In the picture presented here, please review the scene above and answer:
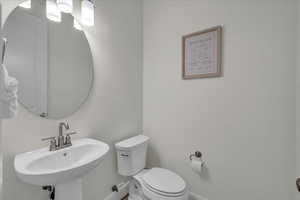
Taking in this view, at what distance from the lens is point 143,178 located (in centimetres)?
136

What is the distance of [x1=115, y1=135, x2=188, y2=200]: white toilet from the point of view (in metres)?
1.20

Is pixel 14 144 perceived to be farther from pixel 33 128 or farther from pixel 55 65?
pixel 55 65

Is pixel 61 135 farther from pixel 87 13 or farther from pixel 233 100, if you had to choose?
pixel 233 100

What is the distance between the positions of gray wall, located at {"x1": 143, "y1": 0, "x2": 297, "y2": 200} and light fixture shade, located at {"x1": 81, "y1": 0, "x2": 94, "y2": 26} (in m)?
0.78

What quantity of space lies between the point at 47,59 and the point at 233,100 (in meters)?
1.56

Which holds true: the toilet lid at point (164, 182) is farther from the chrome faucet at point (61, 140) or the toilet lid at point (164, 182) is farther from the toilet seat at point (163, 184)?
the chrome faucet at point (61, 140)

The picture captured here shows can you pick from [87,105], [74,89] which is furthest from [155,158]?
[74,89]

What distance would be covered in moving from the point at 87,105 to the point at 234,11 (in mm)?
1549

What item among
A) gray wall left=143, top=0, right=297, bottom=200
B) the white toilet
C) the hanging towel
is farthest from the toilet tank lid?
the hanging towel

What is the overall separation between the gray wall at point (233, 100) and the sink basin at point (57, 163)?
36.0 inches

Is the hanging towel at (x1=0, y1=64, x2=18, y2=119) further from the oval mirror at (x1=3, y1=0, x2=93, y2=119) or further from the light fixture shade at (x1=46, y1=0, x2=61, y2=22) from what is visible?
the light fixture shade at (x1=46, y1=0, x2=61, y2=22)

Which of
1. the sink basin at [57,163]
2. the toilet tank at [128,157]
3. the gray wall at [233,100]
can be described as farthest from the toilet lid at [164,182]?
the sink basin at [57,163]

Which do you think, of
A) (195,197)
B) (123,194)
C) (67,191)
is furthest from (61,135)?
(195,197)

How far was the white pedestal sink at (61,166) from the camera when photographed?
2.40 ft
